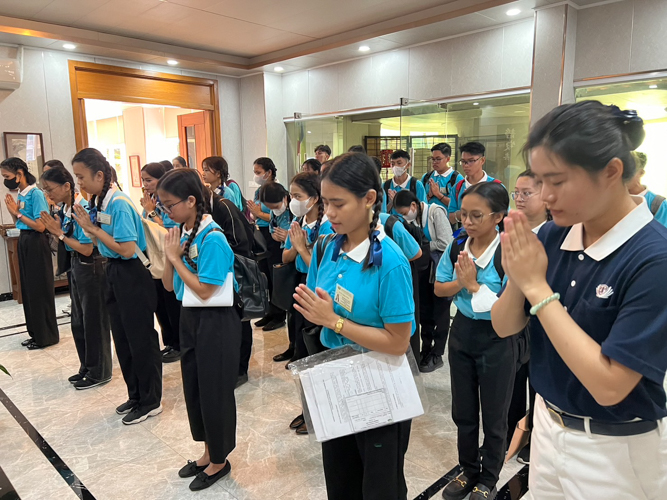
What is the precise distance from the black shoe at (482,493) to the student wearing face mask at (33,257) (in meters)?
4.04

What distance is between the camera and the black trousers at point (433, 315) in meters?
3.84

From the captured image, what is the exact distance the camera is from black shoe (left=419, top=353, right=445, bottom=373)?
374 centimetres

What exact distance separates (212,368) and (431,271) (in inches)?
78.8

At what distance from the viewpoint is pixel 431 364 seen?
3.79 meters

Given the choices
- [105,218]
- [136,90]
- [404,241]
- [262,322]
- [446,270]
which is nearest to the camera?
[446,270]

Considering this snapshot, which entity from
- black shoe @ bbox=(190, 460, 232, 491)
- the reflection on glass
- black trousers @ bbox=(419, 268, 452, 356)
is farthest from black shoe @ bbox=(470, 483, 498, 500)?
the reflection on glass

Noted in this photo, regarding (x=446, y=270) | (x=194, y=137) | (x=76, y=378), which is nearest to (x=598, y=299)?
(x=446, y=270)

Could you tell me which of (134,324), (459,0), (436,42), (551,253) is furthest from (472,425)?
(436,42)

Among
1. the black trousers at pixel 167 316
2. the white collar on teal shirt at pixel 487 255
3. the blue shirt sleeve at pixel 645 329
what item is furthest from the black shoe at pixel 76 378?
the blue shirt sleeve at pixel 645 329

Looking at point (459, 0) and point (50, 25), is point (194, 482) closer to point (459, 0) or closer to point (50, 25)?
point (459, 0)

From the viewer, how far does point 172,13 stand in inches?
208

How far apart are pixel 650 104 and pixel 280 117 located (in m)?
5.22

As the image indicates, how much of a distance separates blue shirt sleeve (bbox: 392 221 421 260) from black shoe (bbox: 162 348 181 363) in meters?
2.35

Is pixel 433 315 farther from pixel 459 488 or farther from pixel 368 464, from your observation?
pixel 368 464
